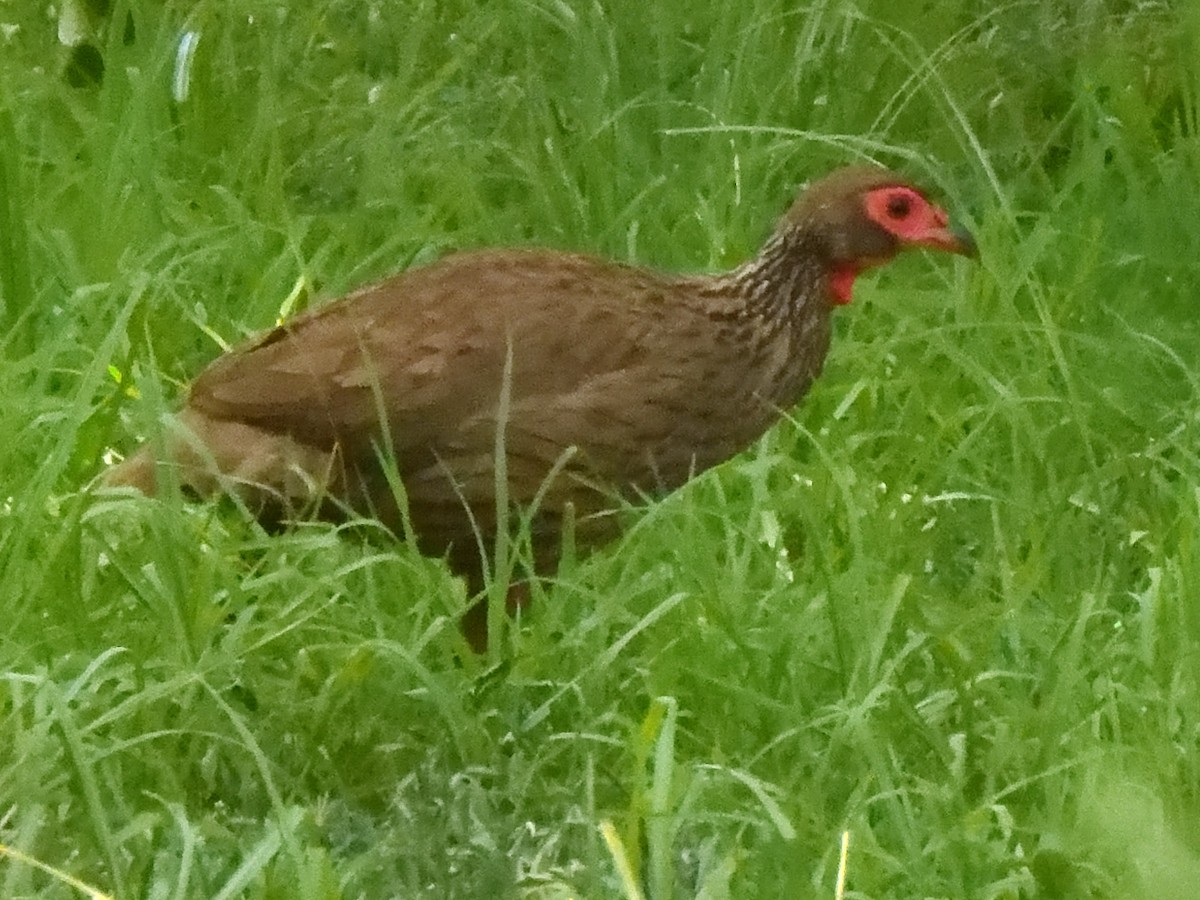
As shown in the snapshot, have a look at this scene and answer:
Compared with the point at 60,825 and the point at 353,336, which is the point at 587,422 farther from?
the point at 60,825

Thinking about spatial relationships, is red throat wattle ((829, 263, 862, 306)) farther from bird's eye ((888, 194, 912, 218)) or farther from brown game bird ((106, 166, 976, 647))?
brown game bird ((106, 166, 976, 647))

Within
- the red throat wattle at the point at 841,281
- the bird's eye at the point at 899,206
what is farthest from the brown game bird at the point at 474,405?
the bird's eye at the point at 899,206

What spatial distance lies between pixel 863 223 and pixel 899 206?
7cm

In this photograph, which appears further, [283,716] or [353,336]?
[353,336]

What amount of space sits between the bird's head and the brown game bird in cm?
37

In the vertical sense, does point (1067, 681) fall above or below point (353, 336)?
below

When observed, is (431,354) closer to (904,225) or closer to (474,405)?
(474,405)

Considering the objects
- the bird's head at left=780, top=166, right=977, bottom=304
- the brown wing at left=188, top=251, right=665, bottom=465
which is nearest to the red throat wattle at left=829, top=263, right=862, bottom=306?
the bird's head at left=780, top=166, right=977, bottom=304

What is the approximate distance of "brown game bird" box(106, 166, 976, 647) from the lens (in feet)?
13.3

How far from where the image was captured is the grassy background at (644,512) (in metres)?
3.12

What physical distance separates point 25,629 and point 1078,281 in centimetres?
249

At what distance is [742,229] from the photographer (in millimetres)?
5512

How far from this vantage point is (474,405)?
4.05 m

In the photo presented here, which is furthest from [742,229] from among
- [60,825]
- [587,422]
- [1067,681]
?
[60,825]
